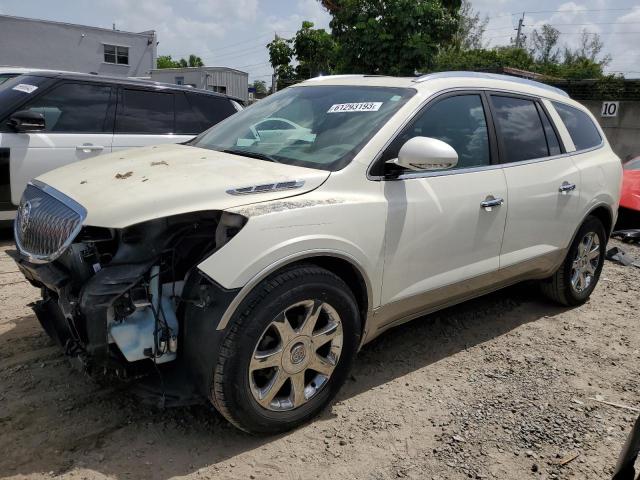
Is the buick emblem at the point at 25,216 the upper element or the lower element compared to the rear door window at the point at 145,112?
lower

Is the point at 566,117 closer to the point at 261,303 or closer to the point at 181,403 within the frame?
the point at 261,303

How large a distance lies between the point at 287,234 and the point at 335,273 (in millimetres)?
447

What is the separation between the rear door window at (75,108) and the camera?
5602 millimetres

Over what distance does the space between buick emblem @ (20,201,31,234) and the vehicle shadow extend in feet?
2.92

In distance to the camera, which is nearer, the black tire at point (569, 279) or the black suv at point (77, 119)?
the black tire at point (569, 279)

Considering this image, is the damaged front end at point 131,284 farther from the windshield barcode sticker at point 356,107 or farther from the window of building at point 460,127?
the window of building at point 460,127

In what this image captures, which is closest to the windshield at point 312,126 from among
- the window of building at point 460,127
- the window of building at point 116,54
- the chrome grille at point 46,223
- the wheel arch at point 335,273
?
the window of building at point 460,127

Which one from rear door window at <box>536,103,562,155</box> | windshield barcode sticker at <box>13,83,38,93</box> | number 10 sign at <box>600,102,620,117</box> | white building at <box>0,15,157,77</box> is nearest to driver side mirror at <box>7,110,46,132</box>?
windshield barcode sticker at <box>13,83,38,93</box>

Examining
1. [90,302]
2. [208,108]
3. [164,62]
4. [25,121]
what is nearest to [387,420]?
[90,302]

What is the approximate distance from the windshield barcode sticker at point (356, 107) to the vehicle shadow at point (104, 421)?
5.17ft

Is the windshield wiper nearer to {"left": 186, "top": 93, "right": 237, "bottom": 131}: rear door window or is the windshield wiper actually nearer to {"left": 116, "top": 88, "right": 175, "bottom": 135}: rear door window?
{"left": 116, "top": 88, "right": 175, "bottom": 135}: rear door window

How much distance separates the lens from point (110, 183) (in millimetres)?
2635

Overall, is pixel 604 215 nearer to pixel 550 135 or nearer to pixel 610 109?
pixel 550 135

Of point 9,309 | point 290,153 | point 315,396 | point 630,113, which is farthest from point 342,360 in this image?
point 630,113
